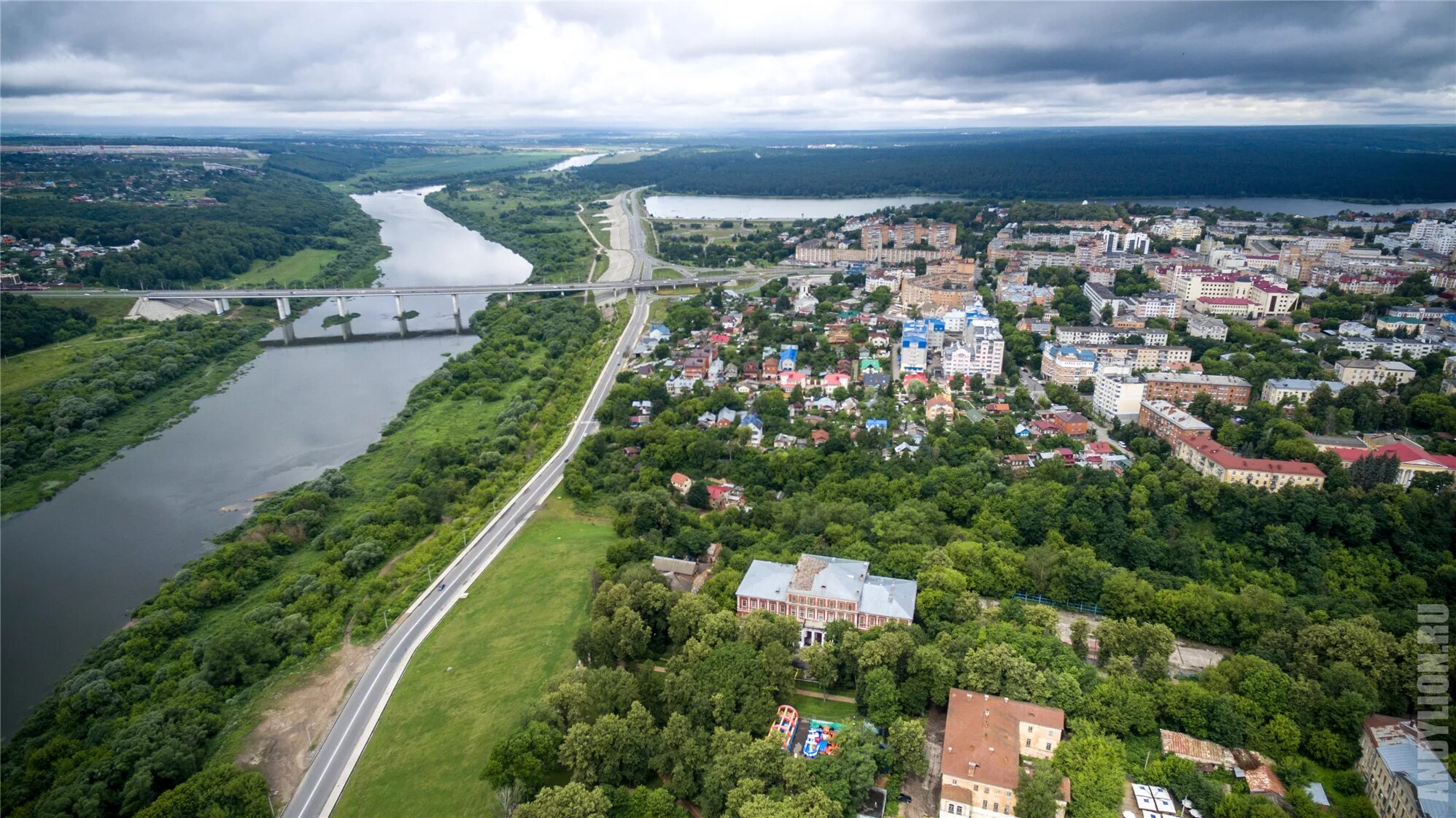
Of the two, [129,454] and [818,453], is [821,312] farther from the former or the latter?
[129,454]

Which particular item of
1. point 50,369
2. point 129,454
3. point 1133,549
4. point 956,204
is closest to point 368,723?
point 1133,549

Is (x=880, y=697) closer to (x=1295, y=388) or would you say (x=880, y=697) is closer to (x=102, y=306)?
(x=1295, y=388)

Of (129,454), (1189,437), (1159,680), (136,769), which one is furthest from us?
(129,454)

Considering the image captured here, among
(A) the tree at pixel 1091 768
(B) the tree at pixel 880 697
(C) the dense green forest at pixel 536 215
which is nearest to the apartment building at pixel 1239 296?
(A) the tree at pixel 1091 768

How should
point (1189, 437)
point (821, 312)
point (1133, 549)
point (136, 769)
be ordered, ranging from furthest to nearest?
point (821, 312), point (1189, 437), point (1133, 549), point (136, 769)

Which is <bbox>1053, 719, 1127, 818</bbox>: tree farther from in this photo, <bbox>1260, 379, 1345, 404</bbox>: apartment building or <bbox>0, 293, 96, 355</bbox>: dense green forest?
<bbox>0, 293, 96, 355</bbox>: dense green forest

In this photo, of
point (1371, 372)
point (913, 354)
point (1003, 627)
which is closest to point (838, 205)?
point (913, 354)

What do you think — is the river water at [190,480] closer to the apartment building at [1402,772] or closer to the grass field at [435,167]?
the apartment building at [1402,772]

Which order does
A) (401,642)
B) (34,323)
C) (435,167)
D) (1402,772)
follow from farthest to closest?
(435,167) → (34,323) → (401,642) → (1402,772)
